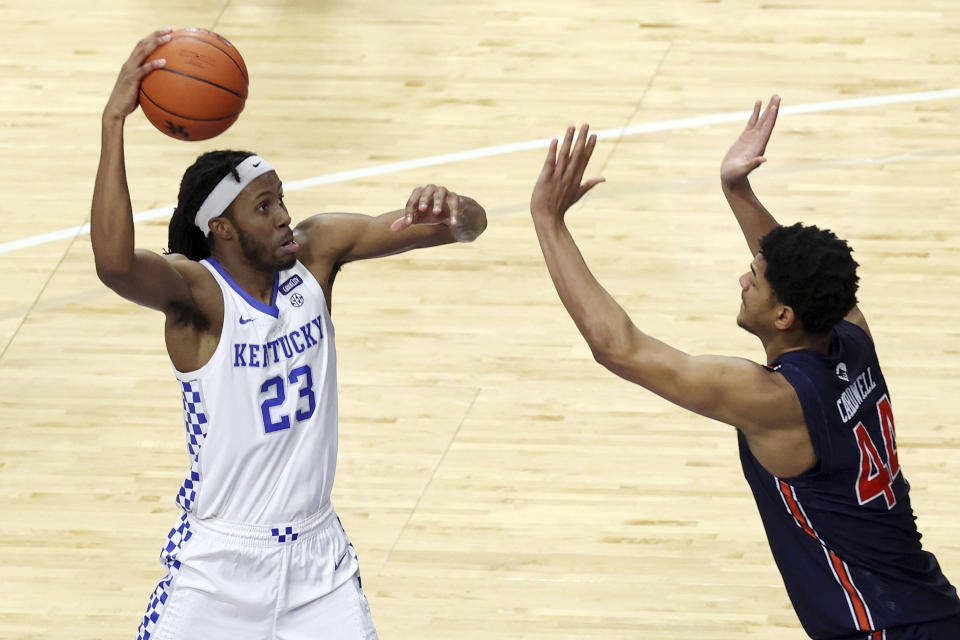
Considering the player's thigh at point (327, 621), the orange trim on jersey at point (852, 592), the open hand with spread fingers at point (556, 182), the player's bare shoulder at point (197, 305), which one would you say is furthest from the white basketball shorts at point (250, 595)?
the orange trim on jersey at point (852, 592)

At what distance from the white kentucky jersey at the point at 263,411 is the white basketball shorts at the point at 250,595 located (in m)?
0.08

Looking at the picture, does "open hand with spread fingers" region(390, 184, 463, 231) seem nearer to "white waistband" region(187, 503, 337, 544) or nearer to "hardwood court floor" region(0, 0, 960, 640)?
"white waistband" region(187, 503, 337, 544)

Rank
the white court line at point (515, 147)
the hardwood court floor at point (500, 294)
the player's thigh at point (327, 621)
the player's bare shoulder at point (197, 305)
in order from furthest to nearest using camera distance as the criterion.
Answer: the white court line at point (515, 147), the hardwood court floor at point (500, 294), the player's thigh at point (327, 621), the player's bare shoulder at point (197, 305)

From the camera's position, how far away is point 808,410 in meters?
4.69

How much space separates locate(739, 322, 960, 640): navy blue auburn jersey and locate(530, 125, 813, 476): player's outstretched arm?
0.08 metres

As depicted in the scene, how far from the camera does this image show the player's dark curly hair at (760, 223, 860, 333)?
15.5 ft

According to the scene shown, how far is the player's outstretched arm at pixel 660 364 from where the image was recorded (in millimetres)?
4680

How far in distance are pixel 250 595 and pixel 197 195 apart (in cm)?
132

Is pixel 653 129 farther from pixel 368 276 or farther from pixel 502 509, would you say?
pixel 502 509

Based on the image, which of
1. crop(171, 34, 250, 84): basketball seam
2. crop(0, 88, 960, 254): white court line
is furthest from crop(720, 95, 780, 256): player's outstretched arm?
crop(0, 88, 960, 254): white court line

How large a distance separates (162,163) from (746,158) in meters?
6.45

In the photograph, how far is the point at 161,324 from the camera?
9.37 m

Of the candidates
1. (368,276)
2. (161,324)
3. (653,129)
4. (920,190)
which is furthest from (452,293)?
(920,190)

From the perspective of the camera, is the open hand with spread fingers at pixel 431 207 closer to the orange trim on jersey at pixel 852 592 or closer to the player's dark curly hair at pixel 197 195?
the player's dark curly hair at pixel 197 195
